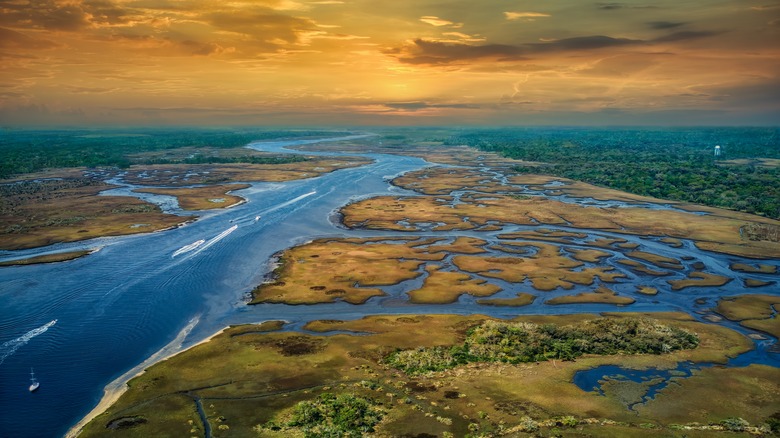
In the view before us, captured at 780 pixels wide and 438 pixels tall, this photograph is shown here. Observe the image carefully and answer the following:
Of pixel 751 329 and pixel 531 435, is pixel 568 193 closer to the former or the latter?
pixel 751 329

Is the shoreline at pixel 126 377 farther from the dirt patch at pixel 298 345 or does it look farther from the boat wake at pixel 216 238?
the boat wake at pixel 216 238

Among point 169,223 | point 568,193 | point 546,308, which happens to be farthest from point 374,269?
point 568,193

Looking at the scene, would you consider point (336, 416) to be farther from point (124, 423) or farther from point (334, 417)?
point (124, 423)

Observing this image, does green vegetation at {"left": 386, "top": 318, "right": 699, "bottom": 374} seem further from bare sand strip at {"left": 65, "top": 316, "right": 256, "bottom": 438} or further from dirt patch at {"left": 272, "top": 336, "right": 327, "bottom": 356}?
bare sand strip at {"left": 65, "top": 316, "right": 256, "bottom": 438}

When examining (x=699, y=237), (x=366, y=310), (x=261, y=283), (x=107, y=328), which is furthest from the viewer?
(x=699, y=237)

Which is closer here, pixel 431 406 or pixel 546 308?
pixel 431 406

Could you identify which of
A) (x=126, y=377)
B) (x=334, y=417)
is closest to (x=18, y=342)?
(x=126, y=377)
